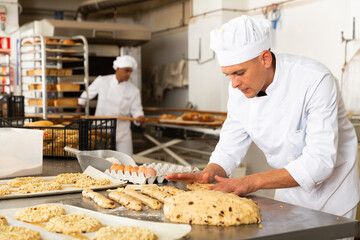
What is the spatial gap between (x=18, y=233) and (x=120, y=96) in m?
4.36

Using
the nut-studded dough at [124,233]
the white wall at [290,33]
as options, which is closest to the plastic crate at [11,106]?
the nut-studded dough at [124,233]

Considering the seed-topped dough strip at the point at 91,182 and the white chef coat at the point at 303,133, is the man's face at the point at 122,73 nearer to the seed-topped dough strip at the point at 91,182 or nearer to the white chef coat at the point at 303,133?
the white chef coat at the point at 303,133

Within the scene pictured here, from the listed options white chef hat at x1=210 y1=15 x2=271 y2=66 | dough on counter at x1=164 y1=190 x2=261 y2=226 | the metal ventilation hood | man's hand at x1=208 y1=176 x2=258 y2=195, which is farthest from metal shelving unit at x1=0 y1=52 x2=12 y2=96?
dough on counter at x1=164 y1=190 x2=261 y2=226

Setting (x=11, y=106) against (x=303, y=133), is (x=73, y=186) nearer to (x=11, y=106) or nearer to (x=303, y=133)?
(x=303, y=133)

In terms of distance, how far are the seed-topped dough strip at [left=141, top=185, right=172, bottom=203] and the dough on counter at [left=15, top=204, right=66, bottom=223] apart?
0.35m

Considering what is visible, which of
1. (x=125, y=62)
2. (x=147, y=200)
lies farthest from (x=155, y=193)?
(x=125, y=62)

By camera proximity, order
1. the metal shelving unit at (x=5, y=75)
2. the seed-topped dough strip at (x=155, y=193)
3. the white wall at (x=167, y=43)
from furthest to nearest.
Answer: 1. the white wall at (x=167, y=43)
2. the metal shelving unit at (x=5, y=75)
3. the seed-topped dough strip at (x=155, y=193)

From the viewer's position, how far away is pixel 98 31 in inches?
266

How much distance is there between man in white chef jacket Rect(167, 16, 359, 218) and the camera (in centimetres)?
183

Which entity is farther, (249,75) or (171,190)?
(249,75)

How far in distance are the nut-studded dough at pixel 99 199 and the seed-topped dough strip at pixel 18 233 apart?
0.31 metres

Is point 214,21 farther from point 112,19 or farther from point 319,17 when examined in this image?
point 112,19

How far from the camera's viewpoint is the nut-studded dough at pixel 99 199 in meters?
1.58

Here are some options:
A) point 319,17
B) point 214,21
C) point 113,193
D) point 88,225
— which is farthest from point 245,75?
point 214,21
